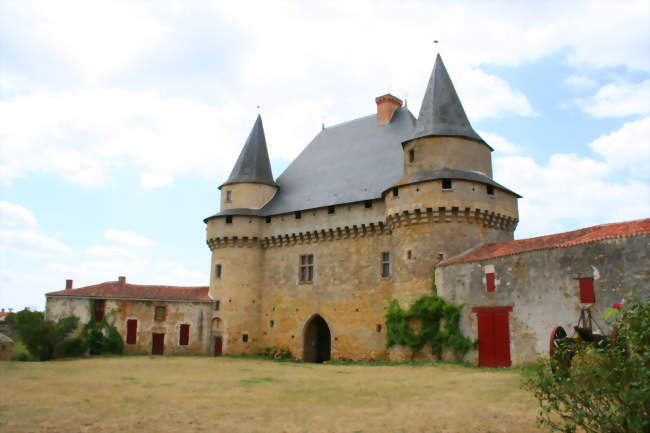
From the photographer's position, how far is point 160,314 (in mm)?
30891

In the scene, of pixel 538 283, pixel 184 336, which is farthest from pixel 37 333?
pixel 538 283

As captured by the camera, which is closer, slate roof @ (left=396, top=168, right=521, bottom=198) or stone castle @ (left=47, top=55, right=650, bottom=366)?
stone castle @ (left=47, top=55, right=650, bottom=366)

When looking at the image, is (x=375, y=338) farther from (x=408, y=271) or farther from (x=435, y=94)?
(x=435, y=94)

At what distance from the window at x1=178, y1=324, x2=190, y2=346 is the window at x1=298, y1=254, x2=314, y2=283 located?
725 cm

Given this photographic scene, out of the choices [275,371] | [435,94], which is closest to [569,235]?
[435,94]

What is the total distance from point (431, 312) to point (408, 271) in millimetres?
2348

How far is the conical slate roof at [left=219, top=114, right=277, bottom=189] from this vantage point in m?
32.7

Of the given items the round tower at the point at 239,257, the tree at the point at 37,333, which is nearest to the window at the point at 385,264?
the round tower at the point at 239,257

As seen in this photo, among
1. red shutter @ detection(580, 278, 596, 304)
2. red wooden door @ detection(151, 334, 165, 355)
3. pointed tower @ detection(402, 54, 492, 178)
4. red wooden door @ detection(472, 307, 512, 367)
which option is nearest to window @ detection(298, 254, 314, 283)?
pointed tower @ detection(402, 54, 492, 178)

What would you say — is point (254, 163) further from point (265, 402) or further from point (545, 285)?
point (265, 402)

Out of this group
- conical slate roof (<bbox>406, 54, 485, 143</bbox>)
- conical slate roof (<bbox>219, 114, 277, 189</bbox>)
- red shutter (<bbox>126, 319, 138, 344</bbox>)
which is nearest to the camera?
conical slate roof (<bbox>406, 54, 485, 143</bbox>)

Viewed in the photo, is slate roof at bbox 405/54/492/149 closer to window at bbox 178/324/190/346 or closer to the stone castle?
the stone castle

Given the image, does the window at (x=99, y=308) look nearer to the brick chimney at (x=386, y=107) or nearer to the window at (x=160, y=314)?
the window at (x=160, y=314)

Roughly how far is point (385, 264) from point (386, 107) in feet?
33.9
